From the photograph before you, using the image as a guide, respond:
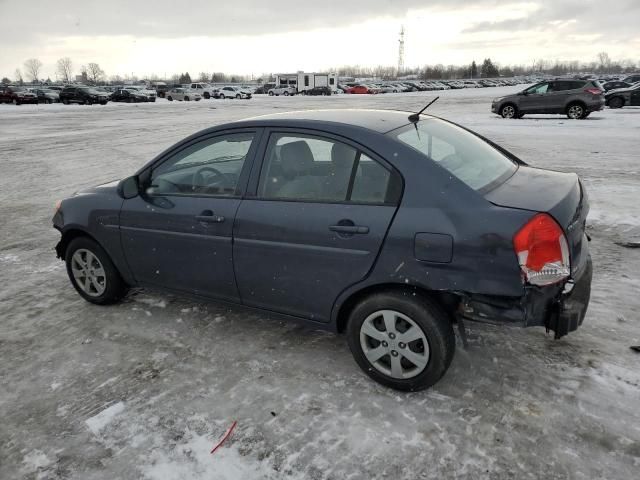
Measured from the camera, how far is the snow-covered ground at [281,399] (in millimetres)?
2465

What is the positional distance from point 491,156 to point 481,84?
9295cm

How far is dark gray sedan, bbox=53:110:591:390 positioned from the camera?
2.63 meters

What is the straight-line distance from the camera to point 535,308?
104 inches

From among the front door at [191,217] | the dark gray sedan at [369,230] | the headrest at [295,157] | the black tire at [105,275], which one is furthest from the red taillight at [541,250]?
the black tire at [105,275]

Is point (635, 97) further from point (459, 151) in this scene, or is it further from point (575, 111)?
point (459, 151)

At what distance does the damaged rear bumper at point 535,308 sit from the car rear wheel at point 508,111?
781 inches

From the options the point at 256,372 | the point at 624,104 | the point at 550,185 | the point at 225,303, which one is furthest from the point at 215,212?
the point at 624,104

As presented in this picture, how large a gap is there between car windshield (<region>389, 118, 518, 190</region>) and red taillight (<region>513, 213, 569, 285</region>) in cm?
43

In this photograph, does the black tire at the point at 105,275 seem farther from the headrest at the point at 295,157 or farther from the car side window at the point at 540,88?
the car side window at the point at 540,88

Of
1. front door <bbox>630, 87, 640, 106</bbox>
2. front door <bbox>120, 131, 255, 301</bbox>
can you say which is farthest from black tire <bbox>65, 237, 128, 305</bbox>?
front door <bbox>630, 87, 640, 106</bbox>

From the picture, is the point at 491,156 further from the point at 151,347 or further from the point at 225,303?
the point at 151,347

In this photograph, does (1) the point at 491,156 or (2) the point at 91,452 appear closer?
(2) the point at 91,452

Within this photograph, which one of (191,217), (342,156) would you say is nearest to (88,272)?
(191,217)

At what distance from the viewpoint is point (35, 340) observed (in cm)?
378
